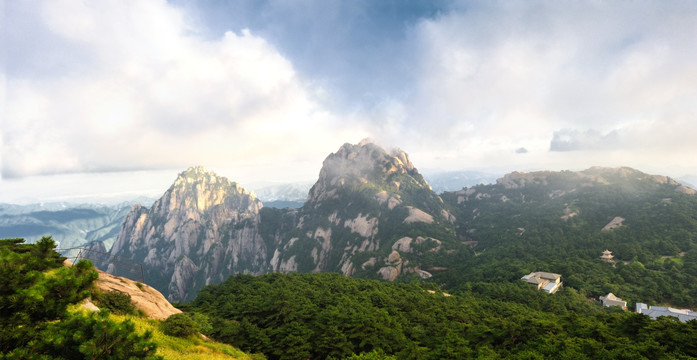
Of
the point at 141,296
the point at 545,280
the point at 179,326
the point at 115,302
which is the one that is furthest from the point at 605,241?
the point at 115,302

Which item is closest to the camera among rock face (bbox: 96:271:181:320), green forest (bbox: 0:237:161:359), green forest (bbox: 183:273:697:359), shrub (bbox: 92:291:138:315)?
green forest (bbox: 0:237:161:359)

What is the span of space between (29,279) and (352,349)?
126 feet

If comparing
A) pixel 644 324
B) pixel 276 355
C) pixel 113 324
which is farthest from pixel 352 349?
pixel 644 324

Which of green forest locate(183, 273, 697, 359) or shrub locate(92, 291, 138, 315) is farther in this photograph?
green forest locate(183, 273, 697, 359)

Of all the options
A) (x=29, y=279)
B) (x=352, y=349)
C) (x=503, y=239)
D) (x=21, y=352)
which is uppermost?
(x=29, y=279)

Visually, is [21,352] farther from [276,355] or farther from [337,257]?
[337,257]

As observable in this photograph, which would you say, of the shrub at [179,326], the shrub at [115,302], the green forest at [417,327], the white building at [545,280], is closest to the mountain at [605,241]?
the white building at [545,280]

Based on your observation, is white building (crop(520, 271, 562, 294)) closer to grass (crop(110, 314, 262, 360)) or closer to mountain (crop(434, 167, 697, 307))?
mountain (crop(434, 167, 697, 307))

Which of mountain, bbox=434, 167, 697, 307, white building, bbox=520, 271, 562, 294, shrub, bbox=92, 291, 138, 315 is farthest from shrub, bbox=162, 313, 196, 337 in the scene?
white building, bbox=520, 271, 562, 294

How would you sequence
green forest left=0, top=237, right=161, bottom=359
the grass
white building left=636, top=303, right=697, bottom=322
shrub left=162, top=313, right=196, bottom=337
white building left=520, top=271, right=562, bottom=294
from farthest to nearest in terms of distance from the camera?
white building left=520, top=271, right=562, bottom=294
white building left=636, top=303, right=697, bottom=322
shrub left=162, top=313, right=196, bottom=337
the grass
green forest left=0, top=237, right=161, bottom=359

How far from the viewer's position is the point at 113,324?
489 inches

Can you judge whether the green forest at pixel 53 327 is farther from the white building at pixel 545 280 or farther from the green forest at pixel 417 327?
the white building at pixel 545 280

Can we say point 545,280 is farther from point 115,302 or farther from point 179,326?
point 115,302

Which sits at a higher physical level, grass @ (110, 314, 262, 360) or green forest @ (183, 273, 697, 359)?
grass @ (110, 314, 262, 360)
